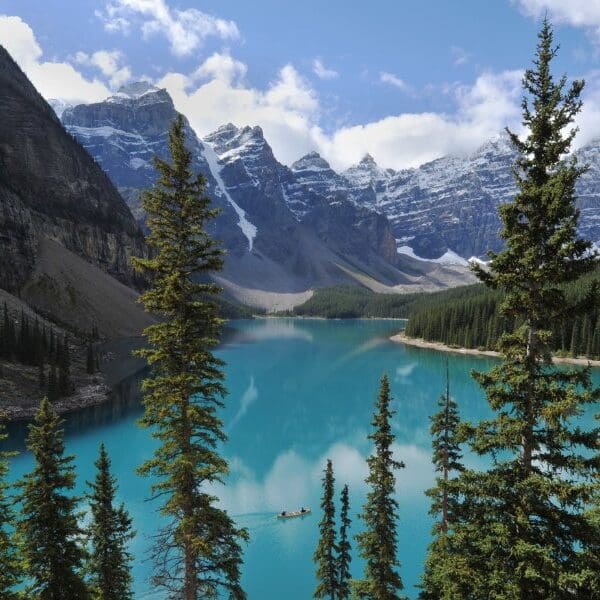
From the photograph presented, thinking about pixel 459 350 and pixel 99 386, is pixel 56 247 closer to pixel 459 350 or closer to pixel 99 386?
pixel 99 386

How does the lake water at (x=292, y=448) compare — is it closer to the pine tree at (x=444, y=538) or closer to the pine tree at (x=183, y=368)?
the pine tree at (x=444, y=538)

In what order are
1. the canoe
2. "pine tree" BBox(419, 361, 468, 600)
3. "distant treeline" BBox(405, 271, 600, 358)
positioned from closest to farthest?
"pine tree" BBox(419, 361, 468, 600)
the canoe
"distant treeline" BBox(405, 271, 600, 358)

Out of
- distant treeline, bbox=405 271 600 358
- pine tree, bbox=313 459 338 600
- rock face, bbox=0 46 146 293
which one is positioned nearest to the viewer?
pine tree, bbox=313 459 338 600

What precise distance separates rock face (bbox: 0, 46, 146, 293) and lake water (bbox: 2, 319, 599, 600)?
253ft

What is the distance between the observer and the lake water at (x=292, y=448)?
3028 centimetres

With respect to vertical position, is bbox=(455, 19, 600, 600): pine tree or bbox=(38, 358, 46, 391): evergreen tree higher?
bbox=(455, 19, 600, 600): pine tree

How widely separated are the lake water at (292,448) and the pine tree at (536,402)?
592 centimetres

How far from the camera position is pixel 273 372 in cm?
10300

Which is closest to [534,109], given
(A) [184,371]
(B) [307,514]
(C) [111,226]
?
(A) [184,371]

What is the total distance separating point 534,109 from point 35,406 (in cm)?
6634

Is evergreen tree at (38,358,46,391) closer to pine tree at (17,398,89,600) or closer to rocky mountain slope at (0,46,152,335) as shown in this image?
rocky mountain slope at (0,46,152,335)

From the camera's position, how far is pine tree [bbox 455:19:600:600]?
9.09m

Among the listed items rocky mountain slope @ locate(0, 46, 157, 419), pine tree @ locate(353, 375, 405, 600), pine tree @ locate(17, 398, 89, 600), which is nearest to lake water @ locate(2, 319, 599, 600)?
pine tree @ locate(353, 375, 405, 600)

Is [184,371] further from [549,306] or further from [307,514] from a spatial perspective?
[307,514]
